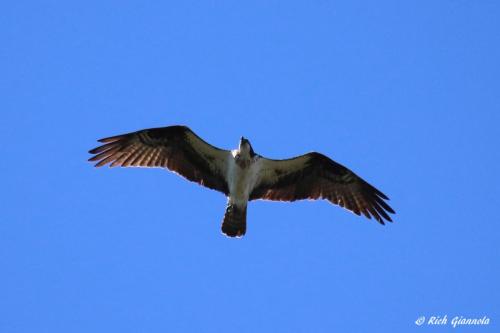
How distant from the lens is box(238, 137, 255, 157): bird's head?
13445mm

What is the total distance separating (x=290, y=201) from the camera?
47.3 feet

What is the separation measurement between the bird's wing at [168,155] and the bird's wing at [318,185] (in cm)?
85

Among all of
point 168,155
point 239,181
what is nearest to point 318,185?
point 239,181

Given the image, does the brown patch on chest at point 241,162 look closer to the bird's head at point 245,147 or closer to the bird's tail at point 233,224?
the bird's head at point 245,147

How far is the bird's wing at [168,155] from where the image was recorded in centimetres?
1391

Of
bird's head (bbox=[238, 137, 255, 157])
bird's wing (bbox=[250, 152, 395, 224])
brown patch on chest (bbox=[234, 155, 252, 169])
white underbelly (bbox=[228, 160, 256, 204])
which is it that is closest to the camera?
bird's head (bbox=[238, 137, 255, 157])

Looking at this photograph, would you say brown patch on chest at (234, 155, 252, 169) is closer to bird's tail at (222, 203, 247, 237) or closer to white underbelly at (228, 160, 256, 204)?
white underbelly at (228, 160, 256, 204)

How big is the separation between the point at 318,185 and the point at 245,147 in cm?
198

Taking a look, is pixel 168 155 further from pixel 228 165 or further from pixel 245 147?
pixel 245 147

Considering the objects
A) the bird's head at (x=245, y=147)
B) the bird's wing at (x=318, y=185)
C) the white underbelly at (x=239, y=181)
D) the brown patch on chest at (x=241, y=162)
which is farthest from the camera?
the bird's wing at (x=318, y=185)

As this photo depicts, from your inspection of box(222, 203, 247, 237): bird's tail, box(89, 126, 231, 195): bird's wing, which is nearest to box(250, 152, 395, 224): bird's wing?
box(222, 203, 247, 237): bird's tail

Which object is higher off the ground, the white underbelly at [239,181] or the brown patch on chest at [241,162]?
the brown patch on chest at [241,162]

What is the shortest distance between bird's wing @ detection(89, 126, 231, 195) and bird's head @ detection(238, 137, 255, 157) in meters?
0.46

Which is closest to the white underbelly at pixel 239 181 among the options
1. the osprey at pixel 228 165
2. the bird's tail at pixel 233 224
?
the osprey at pixel 228 165
